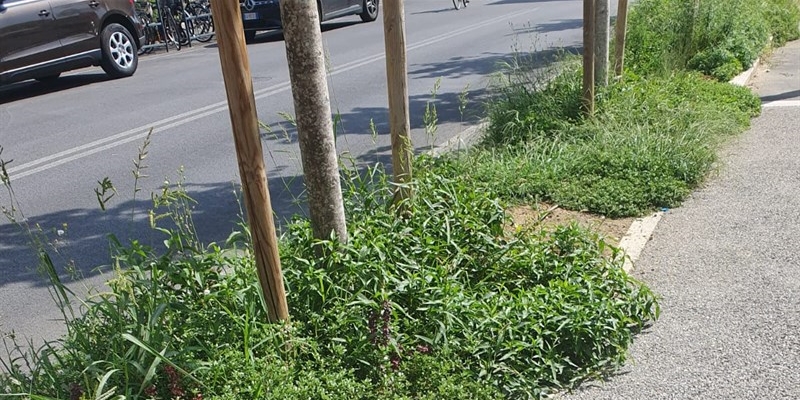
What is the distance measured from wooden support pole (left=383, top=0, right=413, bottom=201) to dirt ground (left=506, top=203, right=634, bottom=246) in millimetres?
965

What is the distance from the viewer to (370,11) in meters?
21.1

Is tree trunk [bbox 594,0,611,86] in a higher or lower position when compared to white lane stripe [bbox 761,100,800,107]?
higher

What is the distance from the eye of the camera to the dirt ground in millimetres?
5277

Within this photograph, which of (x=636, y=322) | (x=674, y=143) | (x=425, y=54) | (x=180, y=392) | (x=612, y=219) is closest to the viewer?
(x=180, y=392)

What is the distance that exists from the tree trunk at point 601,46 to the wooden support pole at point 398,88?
11.5 ft

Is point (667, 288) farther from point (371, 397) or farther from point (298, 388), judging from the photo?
point (298, 388)

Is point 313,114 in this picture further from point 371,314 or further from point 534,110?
point 534,110

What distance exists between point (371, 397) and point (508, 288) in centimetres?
123

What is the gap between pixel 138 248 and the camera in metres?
3.57

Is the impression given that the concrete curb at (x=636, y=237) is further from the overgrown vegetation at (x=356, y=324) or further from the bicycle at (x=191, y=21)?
the bicycle at (x=191, y=21)

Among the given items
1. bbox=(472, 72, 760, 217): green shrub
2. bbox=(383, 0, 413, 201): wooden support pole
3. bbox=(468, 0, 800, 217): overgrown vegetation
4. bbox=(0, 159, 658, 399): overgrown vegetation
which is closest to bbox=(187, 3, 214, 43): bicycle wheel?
bbox=(468, 0, 800, 217): overgrown vegetation

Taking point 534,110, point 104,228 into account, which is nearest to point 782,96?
point 534,110

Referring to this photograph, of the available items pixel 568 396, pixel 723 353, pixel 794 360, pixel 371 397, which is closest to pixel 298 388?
pixel 371 397

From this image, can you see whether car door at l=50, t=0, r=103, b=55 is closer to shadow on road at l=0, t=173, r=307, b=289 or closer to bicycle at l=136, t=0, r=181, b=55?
bicycle at l=136, t=0, r=181, b=55
